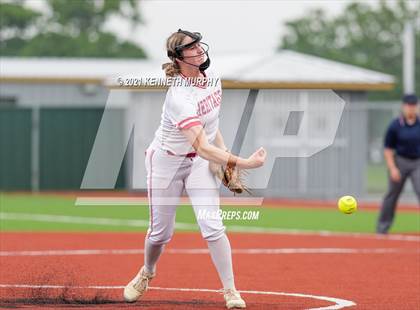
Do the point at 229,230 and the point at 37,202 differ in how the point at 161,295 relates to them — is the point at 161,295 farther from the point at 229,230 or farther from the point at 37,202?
the point at 37,202

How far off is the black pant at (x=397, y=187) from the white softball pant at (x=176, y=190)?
9.77 m

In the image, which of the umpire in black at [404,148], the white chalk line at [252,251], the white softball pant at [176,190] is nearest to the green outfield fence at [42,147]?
the umpire in black at [404,148]

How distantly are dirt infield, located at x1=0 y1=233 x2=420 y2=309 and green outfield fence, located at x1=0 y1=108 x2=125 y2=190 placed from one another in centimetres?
1531

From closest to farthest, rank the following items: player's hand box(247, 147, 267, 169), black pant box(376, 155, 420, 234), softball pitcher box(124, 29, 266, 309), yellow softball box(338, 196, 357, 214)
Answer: player's hand box(247, 147, 267, 169), softball pitcher box(124, 29, 266, 309), yellow softball box(338, 196, 357, 214), black pant box(376, 155, 420, 234)

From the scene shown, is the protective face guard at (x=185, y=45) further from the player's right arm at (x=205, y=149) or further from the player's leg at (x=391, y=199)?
the player's leg at (x=391, y=199)

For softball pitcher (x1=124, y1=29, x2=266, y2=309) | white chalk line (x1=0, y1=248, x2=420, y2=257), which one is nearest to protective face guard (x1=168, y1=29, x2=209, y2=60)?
softball pitcher (x1=124, y1=29, x2=266, y2=309)

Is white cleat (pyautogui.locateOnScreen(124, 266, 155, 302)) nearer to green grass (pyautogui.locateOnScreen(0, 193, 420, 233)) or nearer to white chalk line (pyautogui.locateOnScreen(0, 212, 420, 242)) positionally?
white chalk line (pyautogui.locateOnScreen(0, 212, 420, 242))

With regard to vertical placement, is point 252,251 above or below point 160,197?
below

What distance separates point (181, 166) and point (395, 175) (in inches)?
382

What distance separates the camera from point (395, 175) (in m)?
19.5

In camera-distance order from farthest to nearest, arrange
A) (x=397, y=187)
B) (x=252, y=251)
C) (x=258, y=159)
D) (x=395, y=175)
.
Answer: (x=397, y=187) → (x=395, y=175) → (x=252, y=251) → (x=258, y=159)

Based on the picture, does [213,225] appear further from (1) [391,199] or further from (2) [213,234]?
(1) [391,199]

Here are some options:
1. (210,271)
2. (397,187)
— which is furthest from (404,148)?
(210,271)

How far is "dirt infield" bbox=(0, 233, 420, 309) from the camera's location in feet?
35.8
